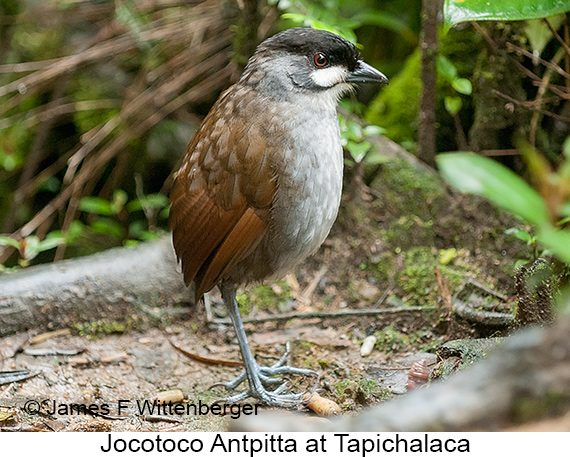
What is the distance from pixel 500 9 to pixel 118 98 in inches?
158

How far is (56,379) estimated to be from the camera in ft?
9.59

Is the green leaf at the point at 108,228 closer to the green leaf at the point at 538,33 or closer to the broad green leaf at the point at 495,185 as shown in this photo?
the green leaf at the point at 538,33

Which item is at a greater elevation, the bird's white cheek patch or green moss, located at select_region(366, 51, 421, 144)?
green moss, located at select_region(366, 51, 421, 144)

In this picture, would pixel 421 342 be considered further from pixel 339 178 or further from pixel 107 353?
pixel 107 353

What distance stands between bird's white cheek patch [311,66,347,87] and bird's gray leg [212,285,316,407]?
42.1 inches

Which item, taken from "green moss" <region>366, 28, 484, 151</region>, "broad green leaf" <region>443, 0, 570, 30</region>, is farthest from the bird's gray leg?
"green moss" <region>366, 28, 484, 151</region>

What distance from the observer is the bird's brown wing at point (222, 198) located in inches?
103

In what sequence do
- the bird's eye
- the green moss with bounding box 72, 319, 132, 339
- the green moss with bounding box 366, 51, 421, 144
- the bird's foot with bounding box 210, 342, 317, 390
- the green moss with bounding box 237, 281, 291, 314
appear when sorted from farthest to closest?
the green moss with bounding box 366, 51, 421, 144, the green moss with bounding box 237, 281, 291, 314, the green moss with bounding box 72, 319, 132, 339, the bird's foot with bounding box 210, 342, 317, 390, the bird's eye

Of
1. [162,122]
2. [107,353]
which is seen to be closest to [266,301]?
[107,353]

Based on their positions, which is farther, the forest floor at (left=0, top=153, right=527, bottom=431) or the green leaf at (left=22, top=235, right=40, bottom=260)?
the green leaf at (left=22, top=235, right=40, bottom=260)

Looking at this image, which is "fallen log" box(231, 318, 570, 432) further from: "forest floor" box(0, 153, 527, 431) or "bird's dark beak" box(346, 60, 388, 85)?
"bird's dark beak" box(346, 60, 388, 85)

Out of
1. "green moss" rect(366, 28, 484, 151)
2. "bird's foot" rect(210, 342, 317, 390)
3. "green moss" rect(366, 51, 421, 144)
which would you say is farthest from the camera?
"green moss" rect(366, 51, 421, 144)

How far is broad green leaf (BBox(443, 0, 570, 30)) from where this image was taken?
2.38 metres

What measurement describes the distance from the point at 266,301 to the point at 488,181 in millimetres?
2612
